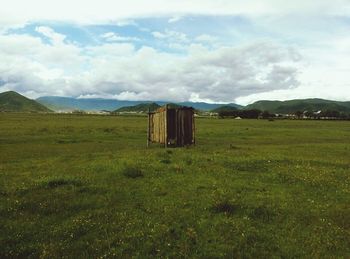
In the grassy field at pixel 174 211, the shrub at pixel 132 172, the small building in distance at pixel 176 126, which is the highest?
the small building in distance at pixel 176 126

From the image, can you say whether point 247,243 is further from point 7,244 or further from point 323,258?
point 7,244

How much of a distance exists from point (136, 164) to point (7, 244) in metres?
12.1

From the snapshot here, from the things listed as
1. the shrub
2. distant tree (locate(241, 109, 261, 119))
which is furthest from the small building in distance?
distant tree (locate(241, 109, 261, 119))

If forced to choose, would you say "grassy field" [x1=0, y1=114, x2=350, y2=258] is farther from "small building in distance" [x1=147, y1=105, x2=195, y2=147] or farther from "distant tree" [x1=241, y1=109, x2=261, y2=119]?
"distant tree" [x1=241, y1=109, x2=261, y2=119]

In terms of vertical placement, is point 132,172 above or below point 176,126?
below

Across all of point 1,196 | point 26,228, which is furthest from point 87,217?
point 1,196

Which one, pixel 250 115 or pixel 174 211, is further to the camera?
pixel 250 115

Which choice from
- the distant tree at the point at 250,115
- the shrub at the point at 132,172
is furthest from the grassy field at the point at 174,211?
the distant tree at the point at 250,115

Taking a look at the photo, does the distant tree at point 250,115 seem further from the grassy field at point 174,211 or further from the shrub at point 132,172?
the shrub at point 132,172

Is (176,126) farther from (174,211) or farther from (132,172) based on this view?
(174,211)

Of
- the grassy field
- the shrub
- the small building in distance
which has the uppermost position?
the small building in distance

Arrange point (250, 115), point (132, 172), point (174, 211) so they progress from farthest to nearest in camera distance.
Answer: point (250, 115), point (132, 172), point (174, 211)

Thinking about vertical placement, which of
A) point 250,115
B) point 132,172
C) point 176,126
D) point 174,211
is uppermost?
point 250,115

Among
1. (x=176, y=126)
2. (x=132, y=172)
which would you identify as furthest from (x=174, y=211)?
(x=176, y=126)
